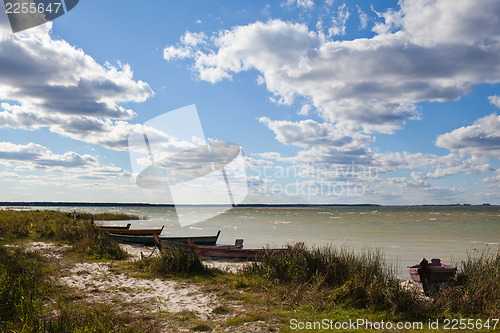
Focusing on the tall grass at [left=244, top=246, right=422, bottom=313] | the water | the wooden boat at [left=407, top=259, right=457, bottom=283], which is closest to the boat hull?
the wooden boat at [left=407, top=259, right=457, bottom=283]

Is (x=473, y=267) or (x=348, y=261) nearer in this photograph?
(x=473, y=267)

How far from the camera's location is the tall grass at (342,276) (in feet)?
25.8

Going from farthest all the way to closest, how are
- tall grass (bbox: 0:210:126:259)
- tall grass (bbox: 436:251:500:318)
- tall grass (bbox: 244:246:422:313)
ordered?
tall grass (bbox: 0:210:126:259), tall grass (bbox: 244:246:422:313), tall grass (bbox: 436:251:500:318)

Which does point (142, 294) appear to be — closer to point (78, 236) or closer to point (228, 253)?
point (228, 253)

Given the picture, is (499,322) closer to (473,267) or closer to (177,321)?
(473,267)

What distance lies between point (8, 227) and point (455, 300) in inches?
959

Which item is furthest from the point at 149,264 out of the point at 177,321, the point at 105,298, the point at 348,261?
the point at 348,261

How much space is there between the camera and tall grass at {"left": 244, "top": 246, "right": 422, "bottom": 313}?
25.8ft

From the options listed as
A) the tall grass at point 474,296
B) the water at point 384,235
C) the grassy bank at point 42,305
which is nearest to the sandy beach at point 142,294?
the grassy bank at point 42,305

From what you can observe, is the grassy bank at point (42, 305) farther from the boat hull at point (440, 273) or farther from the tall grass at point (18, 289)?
the boat hull at point (440, 273)

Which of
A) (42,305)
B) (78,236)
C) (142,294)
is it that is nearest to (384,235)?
(78,236)

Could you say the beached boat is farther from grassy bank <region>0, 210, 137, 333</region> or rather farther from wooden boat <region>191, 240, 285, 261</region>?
grassy bank <region>0, 210, 137, 333</region>

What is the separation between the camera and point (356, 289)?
844 cm

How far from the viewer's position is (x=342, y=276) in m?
9.45
